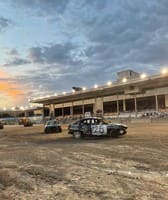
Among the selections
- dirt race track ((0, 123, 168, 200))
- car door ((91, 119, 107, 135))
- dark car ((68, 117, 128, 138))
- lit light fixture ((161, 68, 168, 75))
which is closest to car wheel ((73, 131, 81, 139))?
dark car ((68, 117, 128, 138))

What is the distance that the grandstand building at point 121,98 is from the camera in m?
56.3

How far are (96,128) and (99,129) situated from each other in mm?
288

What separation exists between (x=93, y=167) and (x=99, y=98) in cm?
6196

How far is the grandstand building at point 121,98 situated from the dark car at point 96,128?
30.2 m

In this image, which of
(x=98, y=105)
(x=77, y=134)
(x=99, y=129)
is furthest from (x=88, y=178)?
(x=98, y=105)

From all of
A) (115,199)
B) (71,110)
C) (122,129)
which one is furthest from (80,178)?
(71,110)

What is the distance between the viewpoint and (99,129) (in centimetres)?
2283

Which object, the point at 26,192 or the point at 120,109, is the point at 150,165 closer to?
the point at 26,192

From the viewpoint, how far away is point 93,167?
10.4m

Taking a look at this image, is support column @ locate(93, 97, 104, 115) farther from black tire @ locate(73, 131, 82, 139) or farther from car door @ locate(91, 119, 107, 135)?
car door @ locate(91, 119, 107, 135)

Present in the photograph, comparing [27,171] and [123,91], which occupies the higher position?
[123,91]

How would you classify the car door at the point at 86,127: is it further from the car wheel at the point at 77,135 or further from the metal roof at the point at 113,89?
the metal roof at the point at 113,89

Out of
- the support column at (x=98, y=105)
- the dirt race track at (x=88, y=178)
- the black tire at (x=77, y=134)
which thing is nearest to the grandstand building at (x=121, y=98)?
the support column at (x=98, y=105)

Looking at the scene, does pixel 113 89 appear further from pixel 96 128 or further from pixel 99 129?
pixel 99 129
